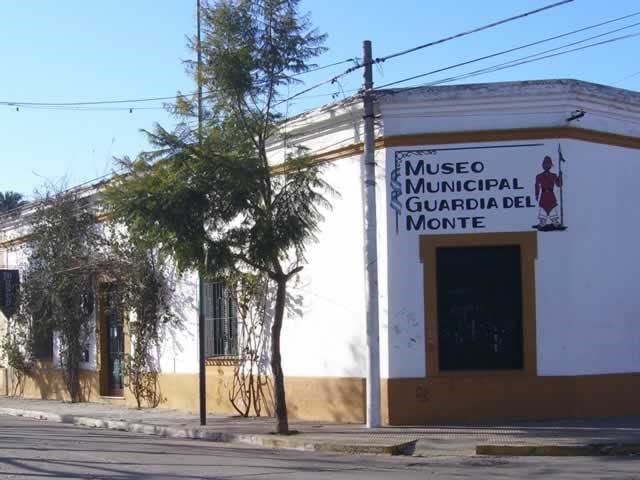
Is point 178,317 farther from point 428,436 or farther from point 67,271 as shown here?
point 428,436

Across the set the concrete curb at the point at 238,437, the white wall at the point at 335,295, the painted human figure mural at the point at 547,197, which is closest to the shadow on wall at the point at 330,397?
the white wall at the point at 335,295

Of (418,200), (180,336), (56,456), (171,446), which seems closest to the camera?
(56,456)

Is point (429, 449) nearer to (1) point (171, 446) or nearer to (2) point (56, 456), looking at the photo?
(1) point (171, 446)

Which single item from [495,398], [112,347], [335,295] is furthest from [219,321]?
[495,398]

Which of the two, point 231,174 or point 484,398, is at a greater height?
point 231,174

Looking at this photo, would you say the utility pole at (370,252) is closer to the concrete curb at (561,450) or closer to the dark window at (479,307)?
the dark window at (479,307)

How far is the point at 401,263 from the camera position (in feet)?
54.3

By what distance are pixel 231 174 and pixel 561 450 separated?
663 centimetres

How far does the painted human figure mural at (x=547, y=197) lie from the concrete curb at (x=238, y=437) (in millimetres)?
4721

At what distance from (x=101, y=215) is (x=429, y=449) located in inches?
531

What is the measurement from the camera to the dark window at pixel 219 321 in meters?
20.1

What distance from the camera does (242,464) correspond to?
1285cm

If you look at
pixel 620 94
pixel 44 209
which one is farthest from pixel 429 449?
pixel 44 209

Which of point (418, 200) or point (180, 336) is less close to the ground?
point (418, 200)
